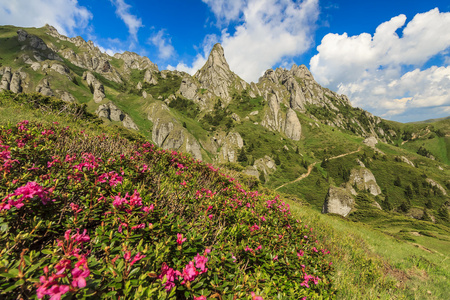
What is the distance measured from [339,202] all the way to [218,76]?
545 feet

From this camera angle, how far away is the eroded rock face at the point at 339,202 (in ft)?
108

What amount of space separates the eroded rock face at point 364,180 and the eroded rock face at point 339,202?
219ft

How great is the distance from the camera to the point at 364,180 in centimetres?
8681

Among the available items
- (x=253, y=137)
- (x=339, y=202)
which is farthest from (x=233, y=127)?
(x=339, y=202)

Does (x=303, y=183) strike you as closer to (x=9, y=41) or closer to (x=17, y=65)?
(x=17, y=65)

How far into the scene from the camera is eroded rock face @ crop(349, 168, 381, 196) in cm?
8294

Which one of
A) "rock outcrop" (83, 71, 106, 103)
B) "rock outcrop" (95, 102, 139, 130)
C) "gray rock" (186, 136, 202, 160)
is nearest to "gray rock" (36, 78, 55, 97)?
"rock outcrop" (83, 71, 106, 103)

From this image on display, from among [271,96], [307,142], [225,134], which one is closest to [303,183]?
[225,134]

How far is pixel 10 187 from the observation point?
238cm

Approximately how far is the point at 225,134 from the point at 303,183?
57.6 m

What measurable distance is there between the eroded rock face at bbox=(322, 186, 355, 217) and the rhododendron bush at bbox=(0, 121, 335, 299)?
3594 centimetres

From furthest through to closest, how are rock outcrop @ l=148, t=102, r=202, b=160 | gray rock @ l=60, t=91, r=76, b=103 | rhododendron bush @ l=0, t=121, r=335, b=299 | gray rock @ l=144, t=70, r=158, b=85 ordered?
gray rock @ l=144, t=70, r=158, b=85 → rock outcrop @ l=148, t=102, r=202, b=160 → gray rock @ l=60, t=91, r=76, b=103 → rhododendron bush @ l=0, t=121, r=335, b=299

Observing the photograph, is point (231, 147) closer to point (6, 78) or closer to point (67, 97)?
point (67, 97)

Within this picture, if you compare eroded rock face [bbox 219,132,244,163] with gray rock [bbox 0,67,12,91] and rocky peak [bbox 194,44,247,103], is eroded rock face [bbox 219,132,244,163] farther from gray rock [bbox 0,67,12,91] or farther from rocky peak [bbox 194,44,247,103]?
gray rock [bbox 0,67,12,91]
